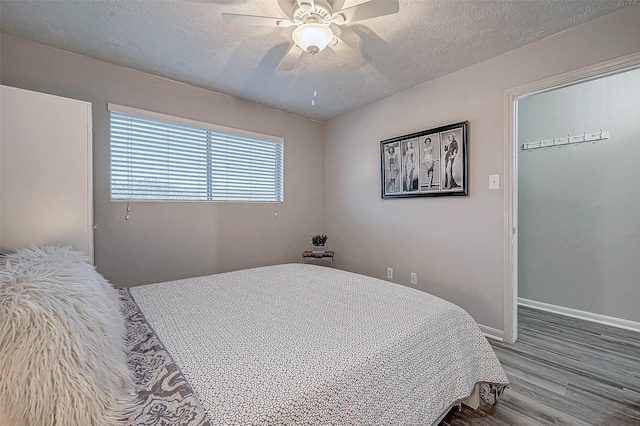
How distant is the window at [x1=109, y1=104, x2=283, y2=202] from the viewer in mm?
2475

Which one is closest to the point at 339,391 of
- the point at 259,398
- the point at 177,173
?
the point at 259,398

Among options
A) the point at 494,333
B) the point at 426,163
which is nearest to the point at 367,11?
the point at 426,163

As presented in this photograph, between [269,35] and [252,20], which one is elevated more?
[269,35]

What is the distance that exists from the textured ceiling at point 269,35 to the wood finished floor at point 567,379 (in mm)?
2377

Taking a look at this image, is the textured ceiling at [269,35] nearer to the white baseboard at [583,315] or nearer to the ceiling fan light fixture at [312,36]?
the ceiling fan light fixture at [312,36]

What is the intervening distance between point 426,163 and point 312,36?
1.69 meters

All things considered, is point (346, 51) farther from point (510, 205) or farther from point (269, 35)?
point (510, 205)

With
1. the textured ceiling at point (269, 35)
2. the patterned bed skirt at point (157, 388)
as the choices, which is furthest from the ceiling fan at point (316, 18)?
the patterned bed skirt at point (157, 388)

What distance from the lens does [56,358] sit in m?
0.65

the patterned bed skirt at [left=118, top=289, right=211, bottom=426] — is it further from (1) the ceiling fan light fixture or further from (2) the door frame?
(2) the door frame

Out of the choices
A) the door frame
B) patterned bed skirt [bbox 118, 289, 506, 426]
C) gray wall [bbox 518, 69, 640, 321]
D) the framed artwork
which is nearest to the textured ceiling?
the door frame

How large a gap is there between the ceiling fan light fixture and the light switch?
174 centimetres

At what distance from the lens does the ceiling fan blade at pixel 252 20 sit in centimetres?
151

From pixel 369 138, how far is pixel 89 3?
2.63 metres
